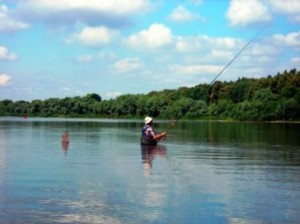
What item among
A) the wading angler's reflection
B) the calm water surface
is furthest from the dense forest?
the calm water surface

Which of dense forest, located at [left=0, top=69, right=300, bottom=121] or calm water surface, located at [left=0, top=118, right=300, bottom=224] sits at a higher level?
dense forest, located at [left=0, top=69, right=300, bottom=121]

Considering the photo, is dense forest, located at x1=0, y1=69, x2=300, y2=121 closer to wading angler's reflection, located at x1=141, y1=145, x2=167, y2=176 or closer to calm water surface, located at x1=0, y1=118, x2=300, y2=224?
wading angler's reflection, located at x1=141, y1=145, x2=167, y2=176

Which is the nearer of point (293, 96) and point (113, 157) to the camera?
point (113, 157)

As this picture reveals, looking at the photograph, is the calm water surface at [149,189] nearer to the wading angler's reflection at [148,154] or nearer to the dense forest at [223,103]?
the wading angler's reflection at [148,154]

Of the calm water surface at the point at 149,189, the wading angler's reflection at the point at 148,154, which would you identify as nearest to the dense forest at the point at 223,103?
the wading angler's reflection at the point at 148,154

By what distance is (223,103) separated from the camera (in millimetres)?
153000

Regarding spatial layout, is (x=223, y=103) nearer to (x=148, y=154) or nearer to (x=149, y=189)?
(x=148, y=154)

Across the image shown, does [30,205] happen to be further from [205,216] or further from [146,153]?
[146,153]

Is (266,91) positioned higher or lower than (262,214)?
higher

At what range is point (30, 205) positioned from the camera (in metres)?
13.8

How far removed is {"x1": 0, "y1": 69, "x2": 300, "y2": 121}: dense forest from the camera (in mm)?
134750

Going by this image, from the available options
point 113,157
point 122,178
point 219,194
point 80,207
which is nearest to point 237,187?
point 219,194

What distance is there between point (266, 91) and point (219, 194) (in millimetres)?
132549

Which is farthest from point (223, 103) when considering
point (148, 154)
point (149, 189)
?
point (149, 189)
